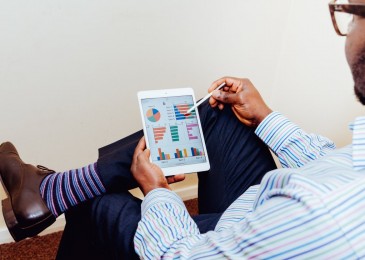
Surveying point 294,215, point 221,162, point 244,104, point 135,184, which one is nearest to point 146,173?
point 135,184

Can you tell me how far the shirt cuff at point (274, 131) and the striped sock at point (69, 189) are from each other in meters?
0.38

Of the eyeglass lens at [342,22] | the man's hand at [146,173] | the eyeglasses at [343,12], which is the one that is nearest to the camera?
the eyeglasses at [343,12]

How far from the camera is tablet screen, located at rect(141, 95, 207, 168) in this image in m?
0.83

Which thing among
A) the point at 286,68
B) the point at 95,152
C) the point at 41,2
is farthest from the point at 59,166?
the point at 286,68

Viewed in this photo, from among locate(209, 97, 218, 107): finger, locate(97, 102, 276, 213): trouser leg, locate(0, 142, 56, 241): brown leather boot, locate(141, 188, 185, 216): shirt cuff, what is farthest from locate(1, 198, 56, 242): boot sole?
locate(209, 97, 218, 107): finger

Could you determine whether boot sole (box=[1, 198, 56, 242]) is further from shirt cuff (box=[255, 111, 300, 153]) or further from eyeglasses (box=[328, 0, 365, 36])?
eyeglasses (box=[328, 0, 365, 36])

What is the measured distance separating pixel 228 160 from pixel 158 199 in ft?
0.75

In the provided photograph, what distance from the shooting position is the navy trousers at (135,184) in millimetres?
674

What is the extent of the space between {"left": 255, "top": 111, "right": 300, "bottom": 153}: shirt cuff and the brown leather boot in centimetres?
50

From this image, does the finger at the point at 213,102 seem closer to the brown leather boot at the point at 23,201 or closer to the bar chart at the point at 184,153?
the bar chart at the point at 184,153

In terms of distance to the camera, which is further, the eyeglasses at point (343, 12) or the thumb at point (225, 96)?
the thumb at point (225, 96)

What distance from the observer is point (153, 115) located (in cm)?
85

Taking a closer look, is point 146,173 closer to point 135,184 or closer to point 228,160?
point 135,184

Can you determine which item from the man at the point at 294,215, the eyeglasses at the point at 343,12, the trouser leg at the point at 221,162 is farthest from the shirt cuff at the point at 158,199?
the eyeglasses at the point at 343,12
